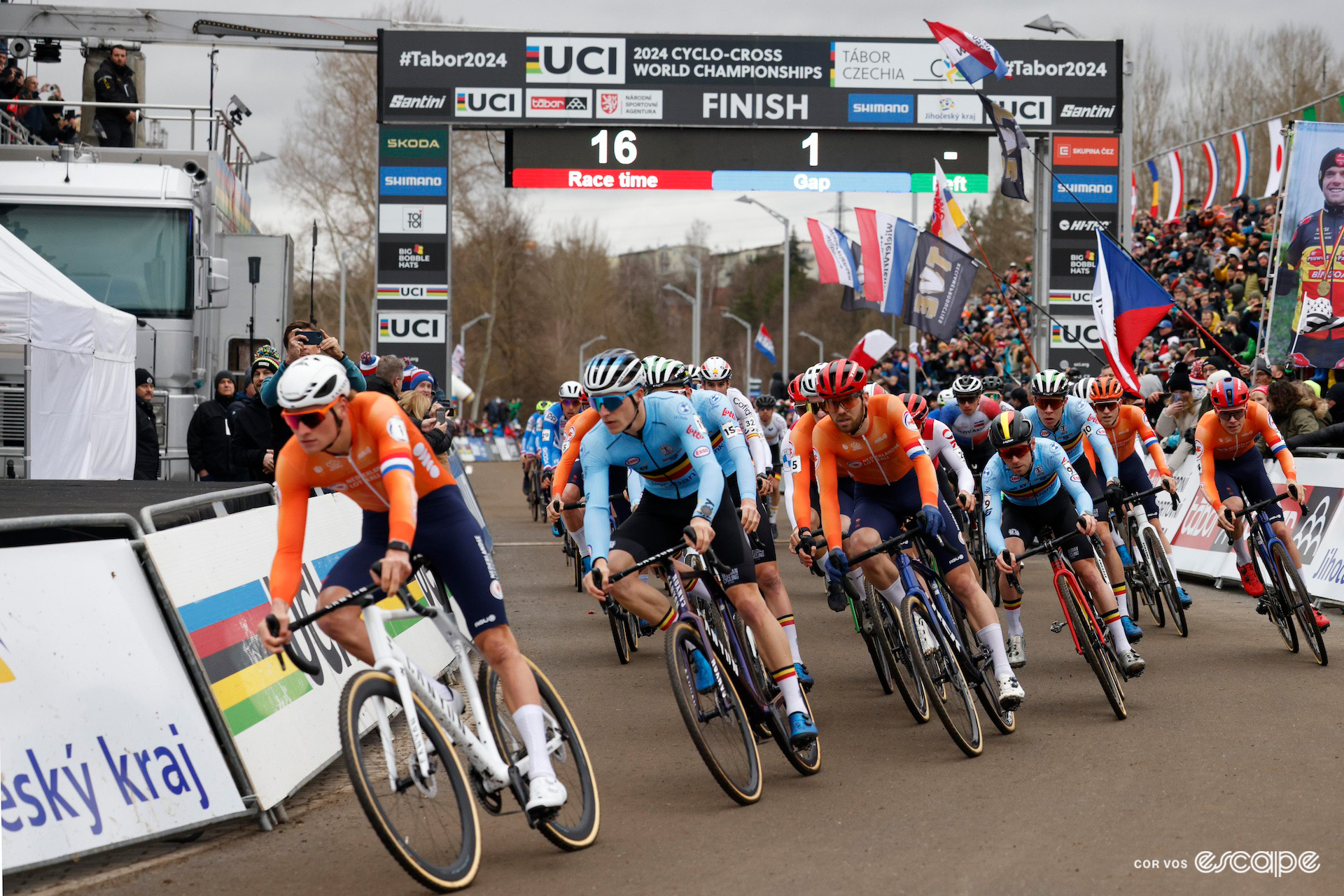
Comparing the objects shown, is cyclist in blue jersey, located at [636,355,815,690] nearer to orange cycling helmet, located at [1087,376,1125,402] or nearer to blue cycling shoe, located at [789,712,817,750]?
blue cycling shoe, located at [789,712,817,750]

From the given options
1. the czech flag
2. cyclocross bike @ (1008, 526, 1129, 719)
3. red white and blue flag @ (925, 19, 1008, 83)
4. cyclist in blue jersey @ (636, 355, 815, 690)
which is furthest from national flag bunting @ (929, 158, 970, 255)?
cyclist in blue jersey @ (636, 355, 815, 690)

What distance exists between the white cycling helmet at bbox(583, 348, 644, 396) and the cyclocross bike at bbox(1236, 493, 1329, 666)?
18.0ft

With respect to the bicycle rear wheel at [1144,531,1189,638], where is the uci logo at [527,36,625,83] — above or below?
above

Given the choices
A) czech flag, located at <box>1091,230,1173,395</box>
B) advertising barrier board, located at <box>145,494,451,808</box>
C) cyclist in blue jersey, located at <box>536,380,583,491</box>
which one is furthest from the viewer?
cyclist in blue jersey, located at <box>536,380,583,491</box>

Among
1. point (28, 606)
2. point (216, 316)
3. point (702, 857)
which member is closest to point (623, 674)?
point (702, 857)

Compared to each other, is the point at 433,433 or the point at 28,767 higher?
the point at 433,433

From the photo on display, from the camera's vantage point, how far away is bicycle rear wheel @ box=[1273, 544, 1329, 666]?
376 inches

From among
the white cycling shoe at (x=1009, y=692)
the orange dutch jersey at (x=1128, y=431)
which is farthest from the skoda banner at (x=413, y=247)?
the white cycling shoe at (x=1009, y=692)

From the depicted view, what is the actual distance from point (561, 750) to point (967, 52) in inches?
657

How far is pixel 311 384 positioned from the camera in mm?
4816

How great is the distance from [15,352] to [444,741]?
9890 mm

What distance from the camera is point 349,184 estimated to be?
190ft

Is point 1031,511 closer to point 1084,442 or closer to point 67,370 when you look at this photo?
point 1084,442

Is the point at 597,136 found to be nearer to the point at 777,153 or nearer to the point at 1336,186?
the point at 777,153
